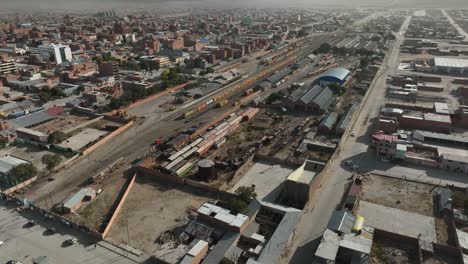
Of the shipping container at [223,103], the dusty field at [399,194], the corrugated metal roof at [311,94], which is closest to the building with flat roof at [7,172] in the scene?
the shipping container at [223,103]

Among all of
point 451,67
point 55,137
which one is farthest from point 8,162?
point 451,67

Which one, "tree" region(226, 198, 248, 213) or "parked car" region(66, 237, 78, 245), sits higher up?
"tree" region(226, 198, 248, 213)

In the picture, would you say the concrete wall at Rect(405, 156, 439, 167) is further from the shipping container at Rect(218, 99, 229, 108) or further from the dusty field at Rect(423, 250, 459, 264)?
the shipping container at Rect(218, 99, 229, 108)

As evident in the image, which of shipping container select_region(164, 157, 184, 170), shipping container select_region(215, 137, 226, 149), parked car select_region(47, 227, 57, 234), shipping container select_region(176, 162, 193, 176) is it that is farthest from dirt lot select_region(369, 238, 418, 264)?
parked car select_region(47, 227, 57, 234)

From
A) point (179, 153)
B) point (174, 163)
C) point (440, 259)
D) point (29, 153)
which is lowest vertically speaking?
point (440, 259)

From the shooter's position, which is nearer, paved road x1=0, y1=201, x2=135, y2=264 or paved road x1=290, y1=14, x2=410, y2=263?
paved road x1=0, y1=201, x2=135, y2=264

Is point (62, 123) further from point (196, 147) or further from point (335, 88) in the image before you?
point (335, 88)
